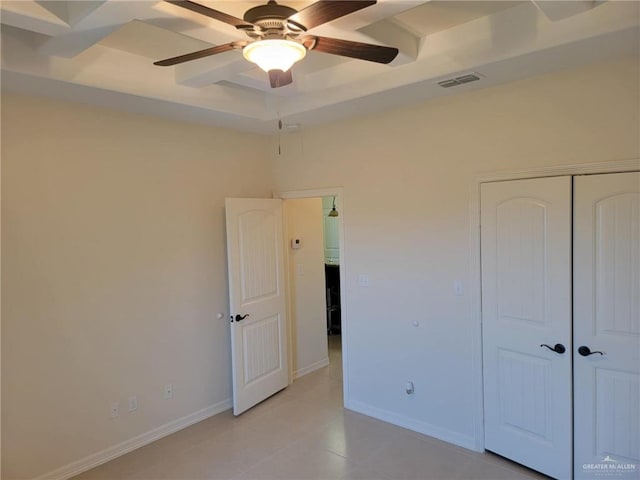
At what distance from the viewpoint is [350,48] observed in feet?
6.49

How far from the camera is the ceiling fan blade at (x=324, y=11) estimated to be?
5.22ft

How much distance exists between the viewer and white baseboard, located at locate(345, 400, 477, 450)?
11.4 ft

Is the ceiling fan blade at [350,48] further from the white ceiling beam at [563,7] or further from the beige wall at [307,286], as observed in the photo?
the beige wall at [307,286]

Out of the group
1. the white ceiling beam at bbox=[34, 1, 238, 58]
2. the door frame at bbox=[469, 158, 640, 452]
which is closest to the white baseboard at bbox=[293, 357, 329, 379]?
the door frame at bbox=[469, 158, 640, 452]

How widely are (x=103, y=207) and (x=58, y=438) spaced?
1.73 m

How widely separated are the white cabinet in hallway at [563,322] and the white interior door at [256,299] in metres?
2.14

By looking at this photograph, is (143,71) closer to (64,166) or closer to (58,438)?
(64,166)

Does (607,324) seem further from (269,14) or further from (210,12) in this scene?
(210,12)

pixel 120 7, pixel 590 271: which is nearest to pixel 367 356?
pixel 590 271

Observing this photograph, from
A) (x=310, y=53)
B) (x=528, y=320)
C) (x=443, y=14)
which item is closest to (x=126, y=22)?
(x=310, y=53)

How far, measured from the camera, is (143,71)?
3.15 meters

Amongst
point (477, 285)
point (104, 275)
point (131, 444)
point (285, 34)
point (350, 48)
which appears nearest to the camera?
point (285, 34)

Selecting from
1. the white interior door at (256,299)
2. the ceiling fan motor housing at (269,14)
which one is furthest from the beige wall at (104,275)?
the ceiling fan motor housing at (269,14)

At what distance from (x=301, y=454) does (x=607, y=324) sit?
7.77 ft
